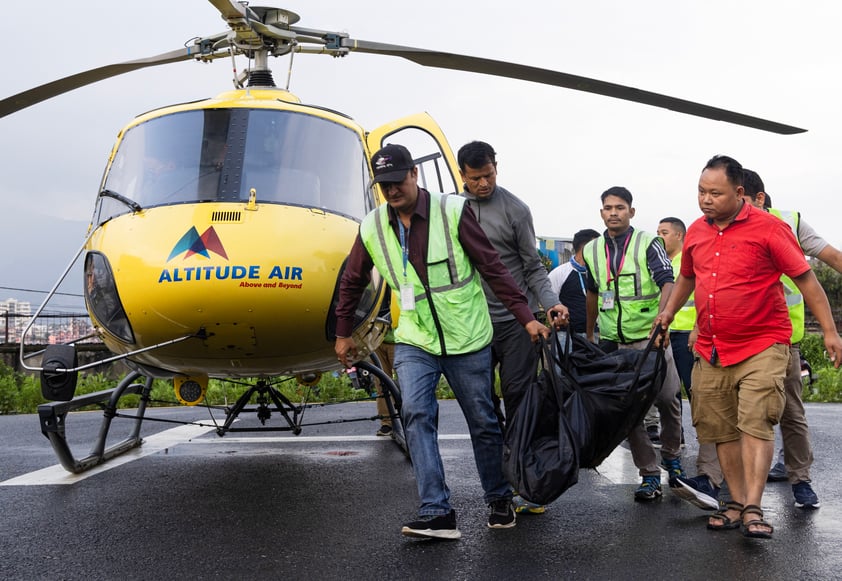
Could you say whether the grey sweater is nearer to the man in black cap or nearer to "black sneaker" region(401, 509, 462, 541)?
the man in black cap

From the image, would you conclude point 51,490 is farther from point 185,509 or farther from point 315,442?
point 315,442

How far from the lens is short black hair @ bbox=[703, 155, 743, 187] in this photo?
15.5 ft

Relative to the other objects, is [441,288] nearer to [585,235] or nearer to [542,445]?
[542,445]

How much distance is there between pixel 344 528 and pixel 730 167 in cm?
277

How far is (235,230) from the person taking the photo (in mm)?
5324

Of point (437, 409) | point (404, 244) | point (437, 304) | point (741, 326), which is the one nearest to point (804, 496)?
point (741, 326)

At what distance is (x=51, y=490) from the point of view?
5.93 meters

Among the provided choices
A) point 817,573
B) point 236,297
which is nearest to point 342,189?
point 236,297

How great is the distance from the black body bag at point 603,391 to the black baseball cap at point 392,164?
123 cm

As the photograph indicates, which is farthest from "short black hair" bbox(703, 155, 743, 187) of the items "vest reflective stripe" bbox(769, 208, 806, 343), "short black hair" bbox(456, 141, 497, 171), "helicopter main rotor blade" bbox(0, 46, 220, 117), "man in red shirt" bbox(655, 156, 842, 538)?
"helicopter main rotor blade" bbox(0, 46, 220, 117)

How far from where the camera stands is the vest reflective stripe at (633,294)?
6.13m

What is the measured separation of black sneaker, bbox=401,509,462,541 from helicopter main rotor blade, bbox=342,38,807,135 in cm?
381

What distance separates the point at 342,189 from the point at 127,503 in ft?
8.10

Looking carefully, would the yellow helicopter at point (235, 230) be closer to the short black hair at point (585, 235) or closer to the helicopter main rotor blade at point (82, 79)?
the helicopter main rotor blade at point (82, 79)
